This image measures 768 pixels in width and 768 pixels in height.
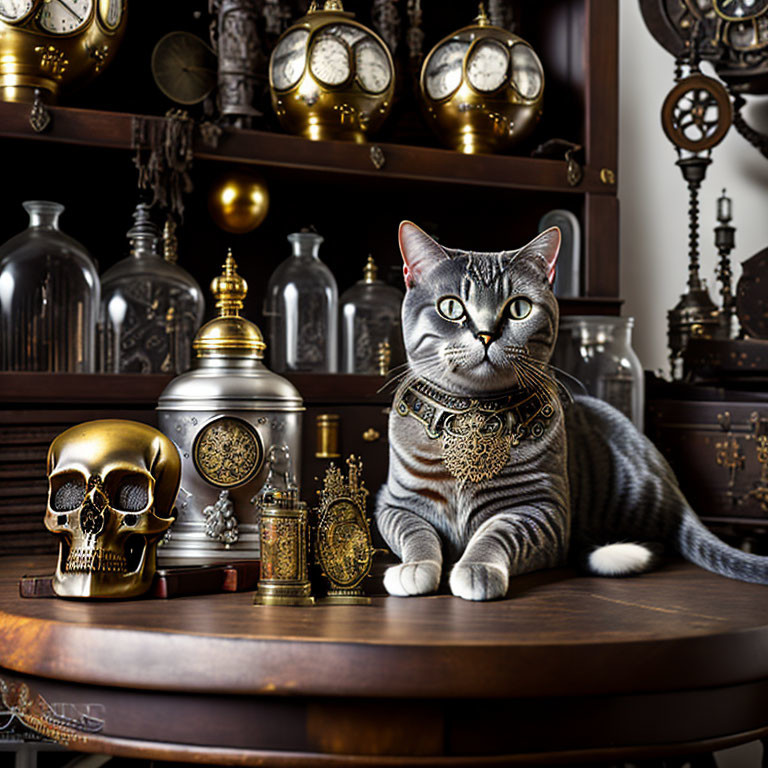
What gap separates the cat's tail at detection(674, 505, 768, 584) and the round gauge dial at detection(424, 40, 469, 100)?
74cm

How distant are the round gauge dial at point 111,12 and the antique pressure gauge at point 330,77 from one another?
229 millimetres

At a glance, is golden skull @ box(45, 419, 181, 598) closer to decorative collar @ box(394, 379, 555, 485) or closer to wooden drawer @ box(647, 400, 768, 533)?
decorative collar @ box(394, 379, 555, 485)

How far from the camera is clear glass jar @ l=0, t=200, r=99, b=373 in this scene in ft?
4.30

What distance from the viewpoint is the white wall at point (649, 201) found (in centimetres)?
190

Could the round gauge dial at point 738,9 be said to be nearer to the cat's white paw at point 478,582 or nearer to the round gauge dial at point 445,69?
the round gauge dial at point 445,69

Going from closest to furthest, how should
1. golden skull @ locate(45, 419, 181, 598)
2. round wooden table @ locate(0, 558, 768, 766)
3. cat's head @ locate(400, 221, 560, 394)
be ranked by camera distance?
1. round wooden table @ locate(0, 558, 768, 766)
2. golden skull @ locate(45, 419, 181, 598)
3. cat's head @ locate(400, 221, 560, 394)

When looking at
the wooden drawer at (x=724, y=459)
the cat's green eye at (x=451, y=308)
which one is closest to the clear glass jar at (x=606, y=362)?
the wooden drawer at (x=724, y=459)

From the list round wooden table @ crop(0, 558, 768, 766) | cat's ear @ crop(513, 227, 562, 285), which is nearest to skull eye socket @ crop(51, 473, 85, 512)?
round wooden table @ crop(0, 558, 768, 766)

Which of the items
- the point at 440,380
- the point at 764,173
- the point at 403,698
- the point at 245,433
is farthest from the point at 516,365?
the point at 764,173

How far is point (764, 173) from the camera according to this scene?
77.8 inches

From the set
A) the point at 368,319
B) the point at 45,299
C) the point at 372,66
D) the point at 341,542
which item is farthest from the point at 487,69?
the point at 341,542

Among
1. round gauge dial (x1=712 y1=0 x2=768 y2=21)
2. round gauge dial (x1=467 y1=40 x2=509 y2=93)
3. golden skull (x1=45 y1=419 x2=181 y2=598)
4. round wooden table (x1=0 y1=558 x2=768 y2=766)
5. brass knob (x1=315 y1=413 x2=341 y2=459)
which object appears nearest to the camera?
round wooden table (x1=0 y1=558 x2=768 y2=766)

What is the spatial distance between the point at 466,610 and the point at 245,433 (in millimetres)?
368

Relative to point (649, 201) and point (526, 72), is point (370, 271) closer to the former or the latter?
point (526, 72)
